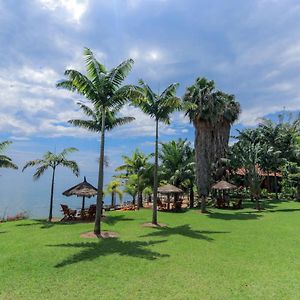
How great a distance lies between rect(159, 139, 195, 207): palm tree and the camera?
94.7 feet

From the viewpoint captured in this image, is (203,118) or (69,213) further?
(203,118)

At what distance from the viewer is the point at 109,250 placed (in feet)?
36.3

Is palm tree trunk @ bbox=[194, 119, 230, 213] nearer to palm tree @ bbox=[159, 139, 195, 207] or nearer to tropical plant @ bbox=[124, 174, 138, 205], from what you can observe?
palm tree @ bbox=[159, 139, 195, 207]

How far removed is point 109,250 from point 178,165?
1973cm

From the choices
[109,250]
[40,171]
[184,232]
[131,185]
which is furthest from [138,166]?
[109,250]

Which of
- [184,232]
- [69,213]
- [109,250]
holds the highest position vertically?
[69,213]

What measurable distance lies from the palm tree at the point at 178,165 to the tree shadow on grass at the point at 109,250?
1653cm

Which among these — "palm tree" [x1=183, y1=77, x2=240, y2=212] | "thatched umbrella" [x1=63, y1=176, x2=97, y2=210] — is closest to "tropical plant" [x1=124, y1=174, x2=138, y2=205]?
"palm tree" [x1=183, y1=77, x2=240, y2=212]

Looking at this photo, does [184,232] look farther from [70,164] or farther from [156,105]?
[70,164]

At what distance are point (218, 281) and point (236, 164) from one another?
24037mm

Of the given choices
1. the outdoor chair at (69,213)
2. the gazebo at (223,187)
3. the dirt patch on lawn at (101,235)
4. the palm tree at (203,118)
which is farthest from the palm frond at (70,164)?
the gazebo at (223,187)

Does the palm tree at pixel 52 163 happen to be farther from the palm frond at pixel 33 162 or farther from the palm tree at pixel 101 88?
the palm tree at pixel 101 88

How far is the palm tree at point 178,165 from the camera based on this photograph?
2888 cm

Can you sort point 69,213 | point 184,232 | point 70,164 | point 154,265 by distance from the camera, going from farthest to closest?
point 70,164 < point 69,213 < point 184,232 < point 154,265
